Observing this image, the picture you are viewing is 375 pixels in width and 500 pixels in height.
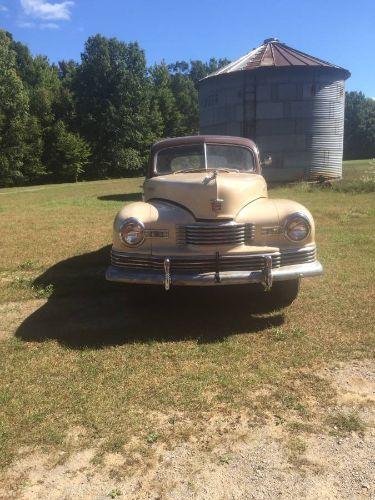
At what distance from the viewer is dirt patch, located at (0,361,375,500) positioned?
8.36 ft

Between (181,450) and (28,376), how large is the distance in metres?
1.64

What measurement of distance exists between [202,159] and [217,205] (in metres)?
1.69

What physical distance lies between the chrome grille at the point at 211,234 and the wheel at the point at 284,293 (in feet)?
3.39

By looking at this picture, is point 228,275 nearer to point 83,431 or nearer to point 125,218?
point 125,218

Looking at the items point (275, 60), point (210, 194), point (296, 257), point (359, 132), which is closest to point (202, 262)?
point (210, 194)

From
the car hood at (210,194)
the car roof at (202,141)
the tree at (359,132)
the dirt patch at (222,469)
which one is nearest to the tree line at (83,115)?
the tree at (359,132)

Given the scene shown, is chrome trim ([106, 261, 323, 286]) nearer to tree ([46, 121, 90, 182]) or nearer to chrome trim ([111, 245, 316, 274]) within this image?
chrome trim ([111, 245, 316, 274])

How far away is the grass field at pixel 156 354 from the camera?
319cm

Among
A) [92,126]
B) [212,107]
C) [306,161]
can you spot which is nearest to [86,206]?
[212,107]

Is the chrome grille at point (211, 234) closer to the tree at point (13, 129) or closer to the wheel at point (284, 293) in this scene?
the wheel at point (284, 293)

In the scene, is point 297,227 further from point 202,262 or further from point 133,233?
point 133,233

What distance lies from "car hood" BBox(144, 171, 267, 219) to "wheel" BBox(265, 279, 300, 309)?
1.11 meters

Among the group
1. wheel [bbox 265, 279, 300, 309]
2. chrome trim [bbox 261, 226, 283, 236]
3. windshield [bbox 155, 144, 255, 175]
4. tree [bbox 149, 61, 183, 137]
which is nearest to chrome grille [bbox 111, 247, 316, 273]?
chrome trim [bbox 261, 226, 283, 236]

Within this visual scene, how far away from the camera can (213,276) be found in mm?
4664
